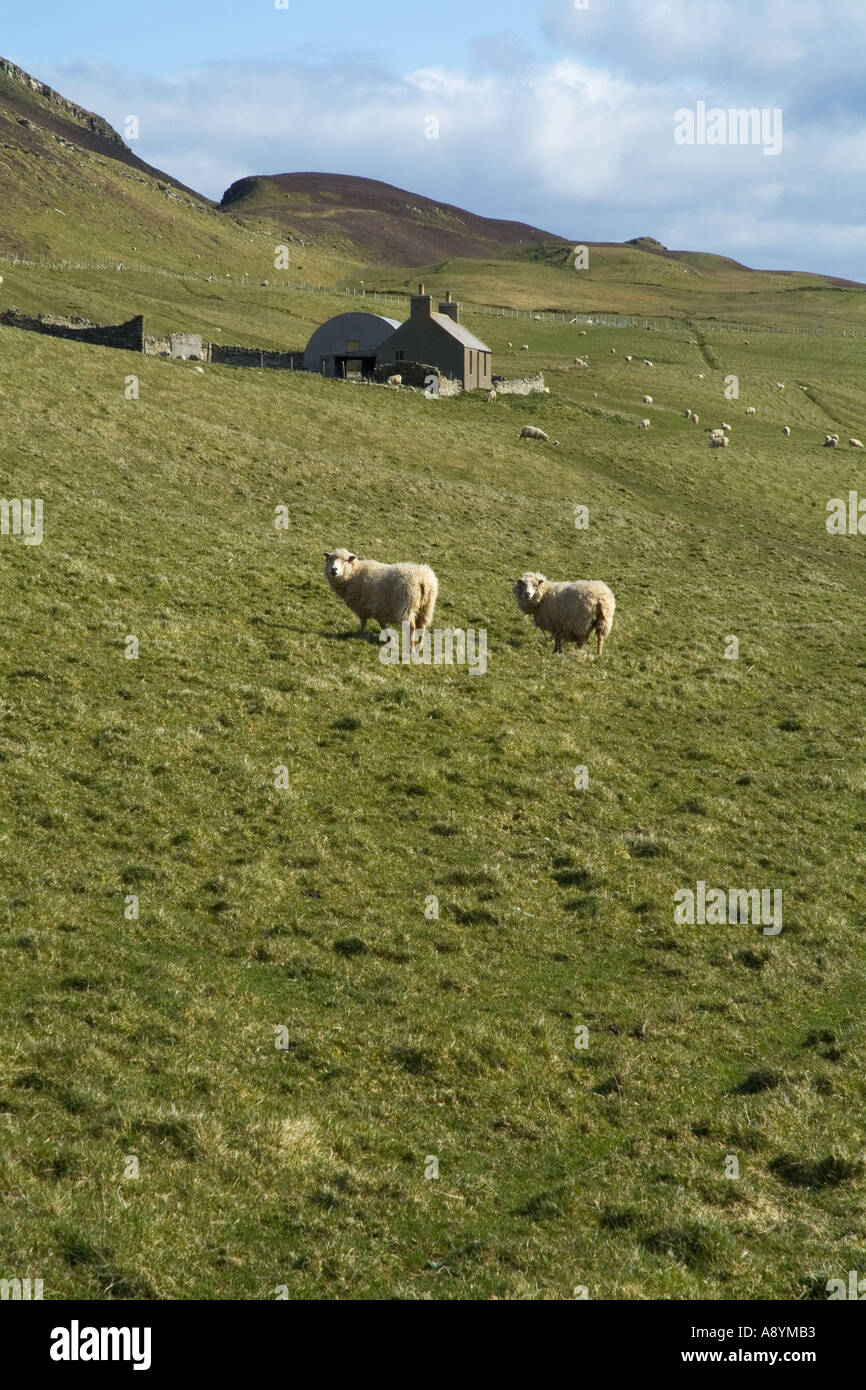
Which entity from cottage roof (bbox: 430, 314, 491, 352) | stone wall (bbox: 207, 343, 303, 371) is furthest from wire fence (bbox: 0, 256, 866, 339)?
cottage roof (bbox: 430, 314, 491, 352)

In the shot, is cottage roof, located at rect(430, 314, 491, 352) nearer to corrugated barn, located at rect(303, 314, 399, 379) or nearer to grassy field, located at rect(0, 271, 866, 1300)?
corrugated barn, located at rect(303, 314, 399, 379)

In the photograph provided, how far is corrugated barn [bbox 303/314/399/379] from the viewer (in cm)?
7350

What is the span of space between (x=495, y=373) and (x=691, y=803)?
70548 mm

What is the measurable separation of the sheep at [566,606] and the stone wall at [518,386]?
45.1 m

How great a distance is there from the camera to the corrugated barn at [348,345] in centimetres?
7350

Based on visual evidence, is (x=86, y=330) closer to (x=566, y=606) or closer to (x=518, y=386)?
(x=518, y=386)

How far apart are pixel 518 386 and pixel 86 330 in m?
27.7

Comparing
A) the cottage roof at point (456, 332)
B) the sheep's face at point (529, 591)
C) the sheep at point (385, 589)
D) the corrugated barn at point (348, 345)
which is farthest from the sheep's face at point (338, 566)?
the corrugated barn at point (348, 345)

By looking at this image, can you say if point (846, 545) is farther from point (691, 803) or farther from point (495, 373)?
point (495, 373)

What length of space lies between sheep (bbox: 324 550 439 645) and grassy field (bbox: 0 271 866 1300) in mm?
889

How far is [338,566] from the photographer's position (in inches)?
953

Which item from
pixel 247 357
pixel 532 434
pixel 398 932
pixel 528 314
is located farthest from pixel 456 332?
pixel 528 314
